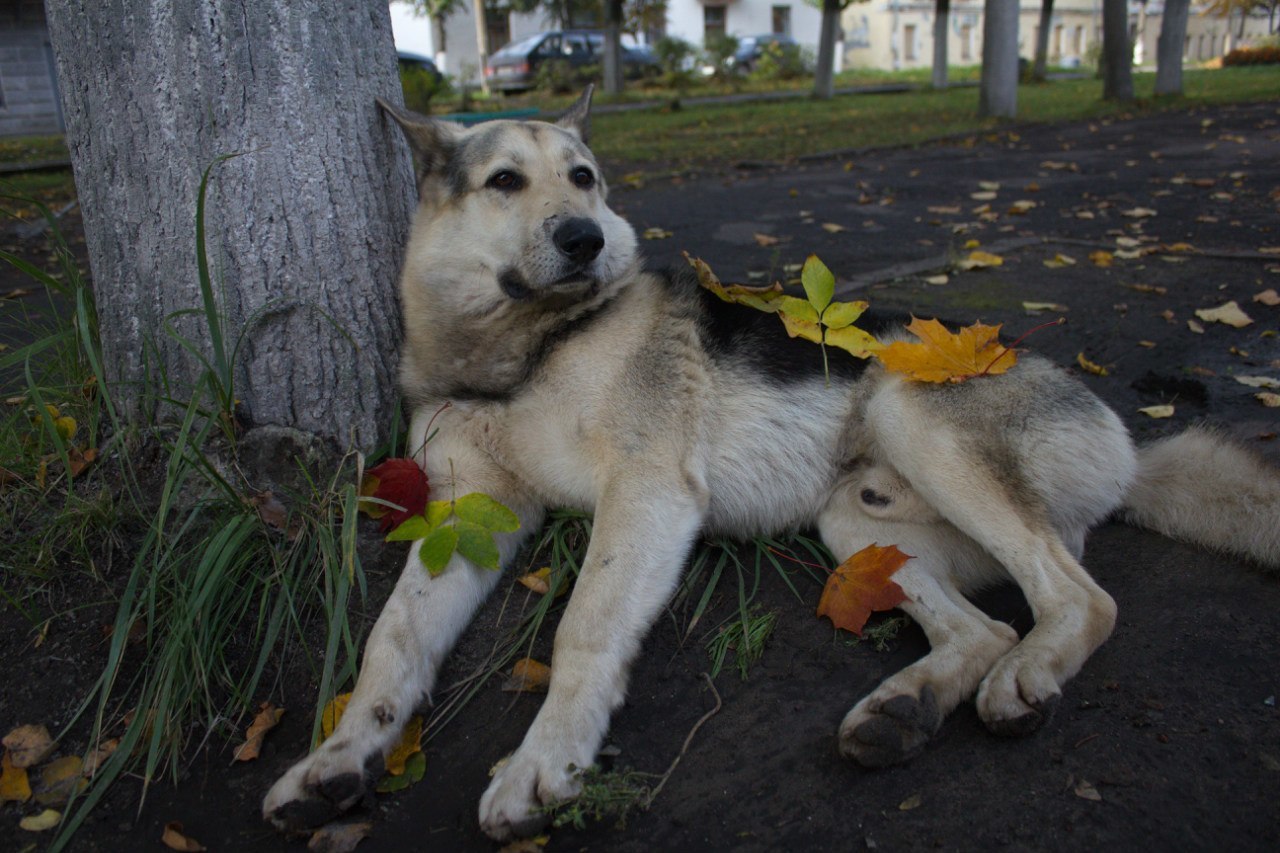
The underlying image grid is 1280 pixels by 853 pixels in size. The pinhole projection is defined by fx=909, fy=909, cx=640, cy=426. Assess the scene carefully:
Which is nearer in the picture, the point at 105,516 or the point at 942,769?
the point at 942,769

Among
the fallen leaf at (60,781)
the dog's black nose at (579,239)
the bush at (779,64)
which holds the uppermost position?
the bush at (779,64)

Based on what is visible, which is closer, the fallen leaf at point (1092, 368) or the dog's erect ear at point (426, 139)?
the dog's erect ear at point (426, 139)

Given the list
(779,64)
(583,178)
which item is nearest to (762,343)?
(583,178)

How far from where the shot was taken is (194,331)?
298 cm

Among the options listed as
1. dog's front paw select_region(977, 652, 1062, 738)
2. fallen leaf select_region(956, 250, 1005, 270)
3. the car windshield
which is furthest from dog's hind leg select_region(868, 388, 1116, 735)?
the car windshield

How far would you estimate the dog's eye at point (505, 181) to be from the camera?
3076 mm

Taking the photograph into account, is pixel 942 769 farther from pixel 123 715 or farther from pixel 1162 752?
pixel 123 715

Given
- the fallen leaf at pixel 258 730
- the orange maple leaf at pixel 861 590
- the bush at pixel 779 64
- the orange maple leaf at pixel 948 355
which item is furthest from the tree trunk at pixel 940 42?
the fallen leaf at pixel 258 730

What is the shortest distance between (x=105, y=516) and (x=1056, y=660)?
277 centimetres

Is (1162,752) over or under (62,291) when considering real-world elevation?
under

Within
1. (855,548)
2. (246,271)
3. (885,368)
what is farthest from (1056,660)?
(246,271)

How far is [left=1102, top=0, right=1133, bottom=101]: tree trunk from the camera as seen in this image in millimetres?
16000

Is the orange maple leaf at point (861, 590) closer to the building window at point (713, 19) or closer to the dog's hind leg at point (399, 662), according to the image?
the dog's hind leg at point (399, 662)

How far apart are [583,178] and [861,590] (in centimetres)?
172
